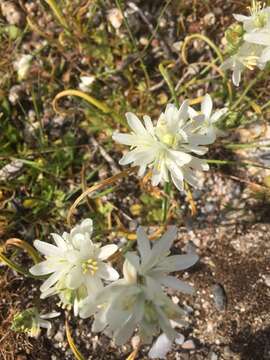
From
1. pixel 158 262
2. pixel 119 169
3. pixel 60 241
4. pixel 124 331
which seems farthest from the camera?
pixel 119 169

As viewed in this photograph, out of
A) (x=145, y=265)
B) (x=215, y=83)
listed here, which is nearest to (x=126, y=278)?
(x=145, y=265)

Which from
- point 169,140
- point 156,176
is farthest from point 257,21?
point 156,176

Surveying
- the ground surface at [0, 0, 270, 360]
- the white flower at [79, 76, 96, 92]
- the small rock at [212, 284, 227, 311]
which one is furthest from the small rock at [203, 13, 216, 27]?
the small rock at [212, 284, 227, 311]

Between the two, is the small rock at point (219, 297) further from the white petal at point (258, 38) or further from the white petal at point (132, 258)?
the white petal at point (258, 38)

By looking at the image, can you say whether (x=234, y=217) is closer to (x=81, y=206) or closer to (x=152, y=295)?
(x=81, y=206)

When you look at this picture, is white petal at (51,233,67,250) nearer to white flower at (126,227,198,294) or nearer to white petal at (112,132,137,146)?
white flower at (126,227,198,294)

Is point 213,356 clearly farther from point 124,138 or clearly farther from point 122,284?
point 124,138
